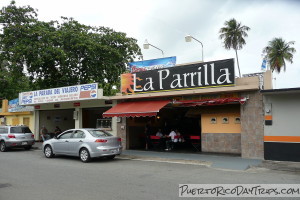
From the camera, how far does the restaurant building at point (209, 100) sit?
40.6 feet

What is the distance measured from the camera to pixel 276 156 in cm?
1173

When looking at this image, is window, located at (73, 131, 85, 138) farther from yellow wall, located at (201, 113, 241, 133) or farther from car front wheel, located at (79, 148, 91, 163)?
yellow wall, located at (201, 113, 241, 133)

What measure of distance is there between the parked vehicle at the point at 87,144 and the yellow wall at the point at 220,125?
193 inches

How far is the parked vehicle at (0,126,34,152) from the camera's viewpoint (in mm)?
17359

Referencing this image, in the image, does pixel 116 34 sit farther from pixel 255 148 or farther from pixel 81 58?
pixel 255 148

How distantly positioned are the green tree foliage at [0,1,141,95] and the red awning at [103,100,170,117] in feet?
37.0

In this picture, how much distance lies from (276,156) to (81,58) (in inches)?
830

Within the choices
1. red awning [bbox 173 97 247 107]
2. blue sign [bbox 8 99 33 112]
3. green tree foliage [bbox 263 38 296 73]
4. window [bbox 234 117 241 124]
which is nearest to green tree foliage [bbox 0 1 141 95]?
blue sign [bbox 8 99 33 112]

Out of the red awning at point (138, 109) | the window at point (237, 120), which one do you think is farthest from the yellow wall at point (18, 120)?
the window at point (237, 120)

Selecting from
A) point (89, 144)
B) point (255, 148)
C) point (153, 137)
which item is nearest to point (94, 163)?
point (89, 144)

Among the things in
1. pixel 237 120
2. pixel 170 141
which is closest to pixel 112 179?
pixel 237 120

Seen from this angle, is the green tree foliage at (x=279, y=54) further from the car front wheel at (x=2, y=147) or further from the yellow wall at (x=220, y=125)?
the car front wheel at (x=2, y=147)

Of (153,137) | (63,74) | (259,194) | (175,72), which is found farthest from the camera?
(63,74)

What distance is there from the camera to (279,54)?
4169 cm
